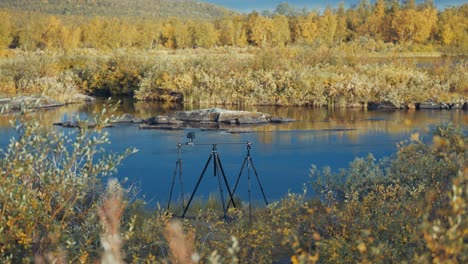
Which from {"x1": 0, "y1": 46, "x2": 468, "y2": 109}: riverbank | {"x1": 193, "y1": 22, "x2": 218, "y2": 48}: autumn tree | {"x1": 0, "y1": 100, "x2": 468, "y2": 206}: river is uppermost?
{"x1": 193, "y1": 22, "x2": 218, "y2": 48}: autumn tree

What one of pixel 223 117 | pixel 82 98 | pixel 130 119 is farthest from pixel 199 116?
pixel 82 98

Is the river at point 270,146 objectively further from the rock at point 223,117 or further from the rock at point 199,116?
the rock at point 199,116

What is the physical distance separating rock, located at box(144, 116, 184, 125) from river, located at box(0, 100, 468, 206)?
78 cm

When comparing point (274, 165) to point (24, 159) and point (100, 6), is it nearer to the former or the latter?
point (24, 159)

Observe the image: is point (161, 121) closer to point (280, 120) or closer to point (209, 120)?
point (209, 120)

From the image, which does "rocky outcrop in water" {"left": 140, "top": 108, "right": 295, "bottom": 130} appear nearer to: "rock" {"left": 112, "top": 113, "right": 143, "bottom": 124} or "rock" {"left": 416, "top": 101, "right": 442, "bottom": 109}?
"rock" {"left": 112, "top": 113, "right": 143, "bottom": 124}

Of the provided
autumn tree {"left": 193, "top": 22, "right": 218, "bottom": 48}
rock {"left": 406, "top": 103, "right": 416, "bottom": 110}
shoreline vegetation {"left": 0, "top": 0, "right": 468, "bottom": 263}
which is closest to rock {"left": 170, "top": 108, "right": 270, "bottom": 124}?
shoreline vegetation {"left": 0, "top": 0, "right": 468, "bottom": 263}

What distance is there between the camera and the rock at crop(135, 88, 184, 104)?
30188mm

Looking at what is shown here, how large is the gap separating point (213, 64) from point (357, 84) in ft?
25.9

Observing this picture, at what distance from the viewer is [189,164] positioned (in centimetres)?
1545

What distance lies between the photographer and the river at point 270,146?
44.5 feet

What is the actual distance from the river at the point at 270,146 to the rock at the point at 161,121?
2.54 feet

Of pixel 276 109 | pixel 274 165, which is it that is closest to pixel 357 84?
pixel 276 109

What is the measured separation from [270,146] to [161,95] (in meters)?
13.8
